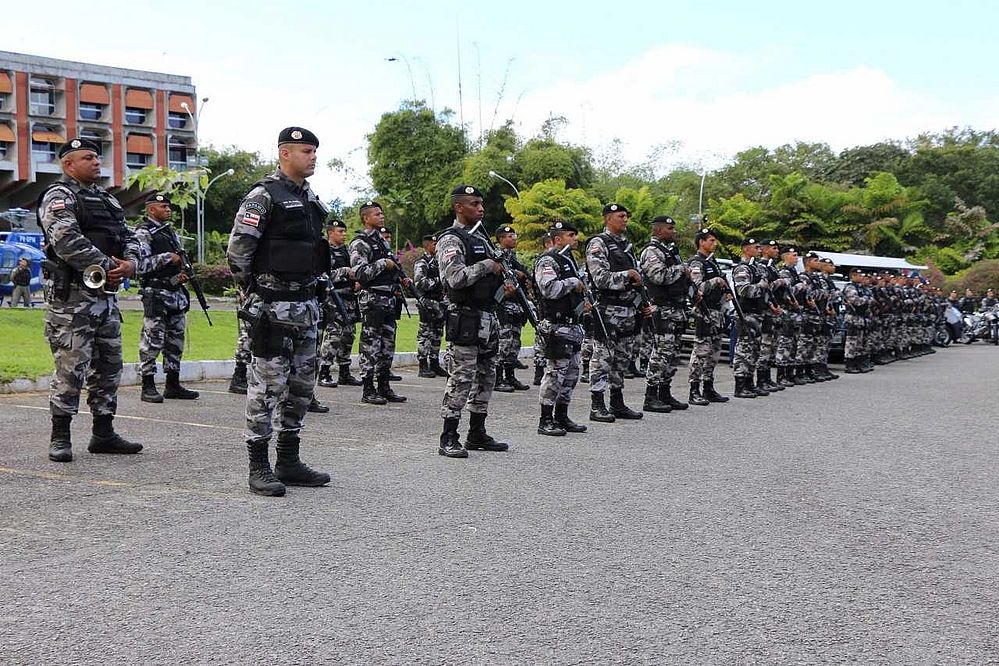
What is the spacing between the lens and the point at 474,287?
685 cm

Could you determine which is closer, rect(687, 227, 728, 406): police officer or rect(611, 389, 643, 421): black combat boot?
rect(611, 389, 643, 421): black combat boot

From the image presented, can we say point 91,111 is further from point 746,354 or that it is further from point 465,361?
point 465,361

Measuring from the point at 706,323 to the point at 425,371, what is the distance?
429 centimetres

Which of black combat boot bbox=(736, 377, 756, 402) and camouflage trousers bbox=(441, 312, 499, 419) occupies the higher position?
camouflage trousers bbox=(441, 312, 499, 419)

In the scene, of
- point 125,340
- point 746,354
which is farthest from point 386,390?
point 125,340

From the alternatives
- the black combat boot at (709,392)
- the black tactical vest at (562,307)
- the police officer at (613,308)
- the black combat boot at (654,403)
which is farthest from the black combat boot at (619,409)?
the black combat boot at (709,392)

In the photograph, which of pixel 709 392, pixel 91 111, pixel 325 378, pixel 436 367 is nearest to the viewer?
pixel 709 392

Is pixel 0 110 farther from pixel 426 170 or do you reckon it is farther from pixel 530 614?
pixel 530 614

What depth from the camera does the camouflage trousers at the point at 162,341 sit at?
9.27 m

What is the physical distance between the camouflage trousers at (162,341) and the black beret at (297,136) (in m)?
4.34

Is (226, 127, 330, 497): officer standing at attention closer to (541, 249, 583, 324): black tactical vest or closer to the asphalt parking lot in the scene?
the asphalt parking lot

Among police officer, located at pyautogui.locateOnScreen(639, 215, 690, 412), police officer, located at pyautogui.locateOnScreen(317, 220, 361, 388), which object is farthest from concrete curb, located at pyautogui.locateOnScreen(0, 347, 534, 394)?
police officer, located at pyautogui.locateOnScreen(639, 215, 690, 412)

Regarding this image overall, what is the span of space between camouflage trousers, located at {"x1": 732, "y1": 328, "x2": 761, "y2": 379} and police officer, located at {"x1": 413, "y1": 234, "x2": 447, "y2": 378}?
3.82 meters

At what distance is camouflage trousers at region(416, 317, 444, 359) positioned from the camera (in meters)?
13.2
